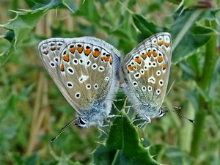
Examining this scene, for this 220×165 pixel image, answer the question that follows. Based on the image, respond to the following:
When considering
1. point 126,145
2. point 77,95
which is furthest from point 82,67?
point 126,145

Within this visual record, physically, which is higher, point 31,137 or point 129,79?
point 129,79

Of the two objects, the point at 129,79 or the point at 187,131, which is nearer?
the point at 129,79

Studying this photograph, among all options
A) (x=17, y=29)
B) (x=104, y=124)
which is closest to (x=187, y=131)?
(x=104, y=124)

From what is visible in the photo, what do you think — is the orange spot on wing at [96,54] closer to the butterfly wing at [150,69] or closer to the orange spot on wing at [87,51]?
the orange spot on wing at [87,51]

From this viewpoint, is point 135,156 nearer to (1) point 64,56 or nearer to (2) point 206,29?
(1) point 64,56

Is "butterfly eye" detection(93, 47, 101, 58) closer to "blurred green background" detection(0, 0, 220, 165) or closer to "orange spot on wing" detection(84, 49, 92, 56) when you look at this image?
"orange spot on wing" detection(84, 49, 92, 56)

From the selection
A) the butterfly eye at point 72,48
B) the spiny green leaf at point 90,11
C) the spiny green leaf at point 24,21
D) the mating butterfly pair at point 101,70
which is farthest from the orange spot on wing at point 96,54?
the spiny green leaf at point 90,11

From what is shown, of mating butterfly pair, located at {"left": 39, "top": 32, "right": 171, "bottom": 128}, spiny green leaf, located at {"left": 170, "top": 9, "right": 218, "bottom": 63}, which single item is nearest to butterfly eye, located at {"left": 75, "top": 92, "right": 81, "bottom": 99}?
mating butterfly pair, located at {"left": 39, "top": 32, "right": 171, "bottom": 128}
